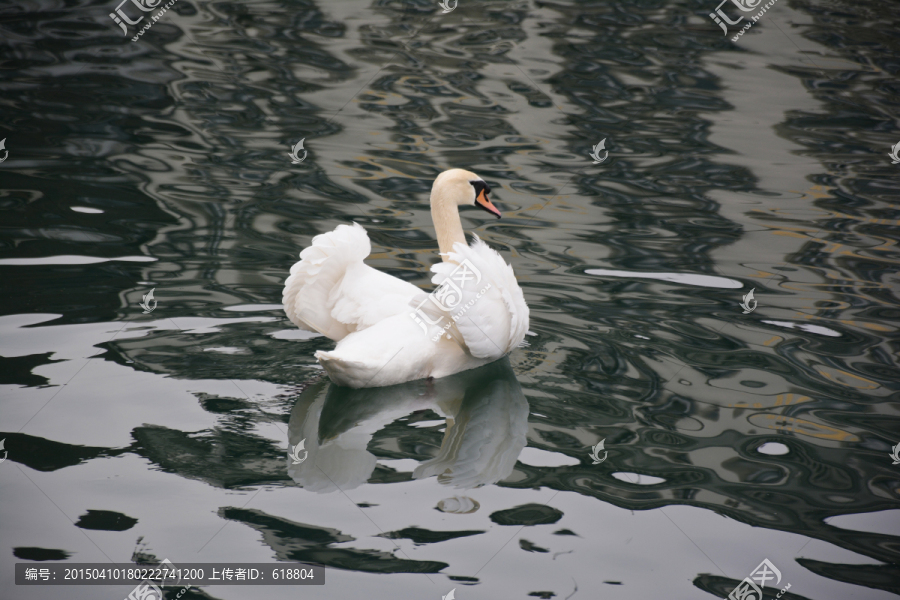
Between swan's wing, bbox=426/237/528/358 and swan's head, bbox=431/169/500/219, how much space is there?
753 mm

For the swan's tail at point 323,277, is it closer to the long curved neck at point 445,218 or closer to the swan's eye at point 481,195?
the long curved neck at point 445,218

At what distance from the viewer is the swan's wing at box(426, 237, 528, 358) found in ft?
16.7

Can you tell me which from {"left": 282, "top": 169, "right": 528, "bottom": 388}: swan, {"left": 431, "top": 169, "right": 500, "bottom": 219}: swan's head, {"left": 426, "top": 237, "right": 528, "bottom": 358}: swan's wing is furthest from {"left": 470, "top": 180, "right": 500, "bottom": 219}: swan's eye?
{"left": 426, "top": 237, "right": 528, "bottom": 358}: swan's wing

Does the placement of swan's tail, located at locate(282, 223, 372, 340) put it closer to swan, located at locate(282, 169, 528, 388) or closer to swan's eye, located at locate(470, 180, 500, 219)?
swan, located at locate(282, 169, 528, 388)

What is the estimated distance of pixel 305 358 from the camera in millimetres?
5684

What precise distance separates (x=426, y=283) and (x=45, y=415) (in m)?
3.27

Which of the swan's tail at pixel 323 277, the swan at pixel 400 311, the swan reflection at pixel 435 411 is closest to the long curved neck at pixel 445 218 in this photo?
the swan at pixel 400 311

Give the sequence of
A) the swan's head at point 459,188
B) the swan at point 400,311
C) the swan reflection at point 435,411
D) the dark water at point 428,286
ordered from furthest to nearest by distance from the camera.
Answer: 1. the swan's head at point 459,188
2. the swan at point 400,311
3. the swan reflection at point 435,411
4. the dark water at point 428,286

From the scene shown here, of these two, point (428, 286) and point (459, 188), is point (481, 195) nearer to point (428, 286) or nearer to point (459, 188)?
point (459, 188)

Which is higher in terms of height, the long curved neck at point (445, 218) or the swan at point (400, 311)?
the long curved neck at point (445, 218)

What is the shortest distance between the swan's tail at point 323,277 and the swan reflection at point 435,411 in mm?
395

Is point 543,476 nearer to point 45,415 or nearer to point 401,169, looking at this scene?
point 45,415

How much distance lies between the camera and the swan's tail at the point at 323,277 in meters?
5.25

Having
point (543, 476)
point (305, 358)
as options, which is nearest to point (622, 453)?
point (543, 476)
